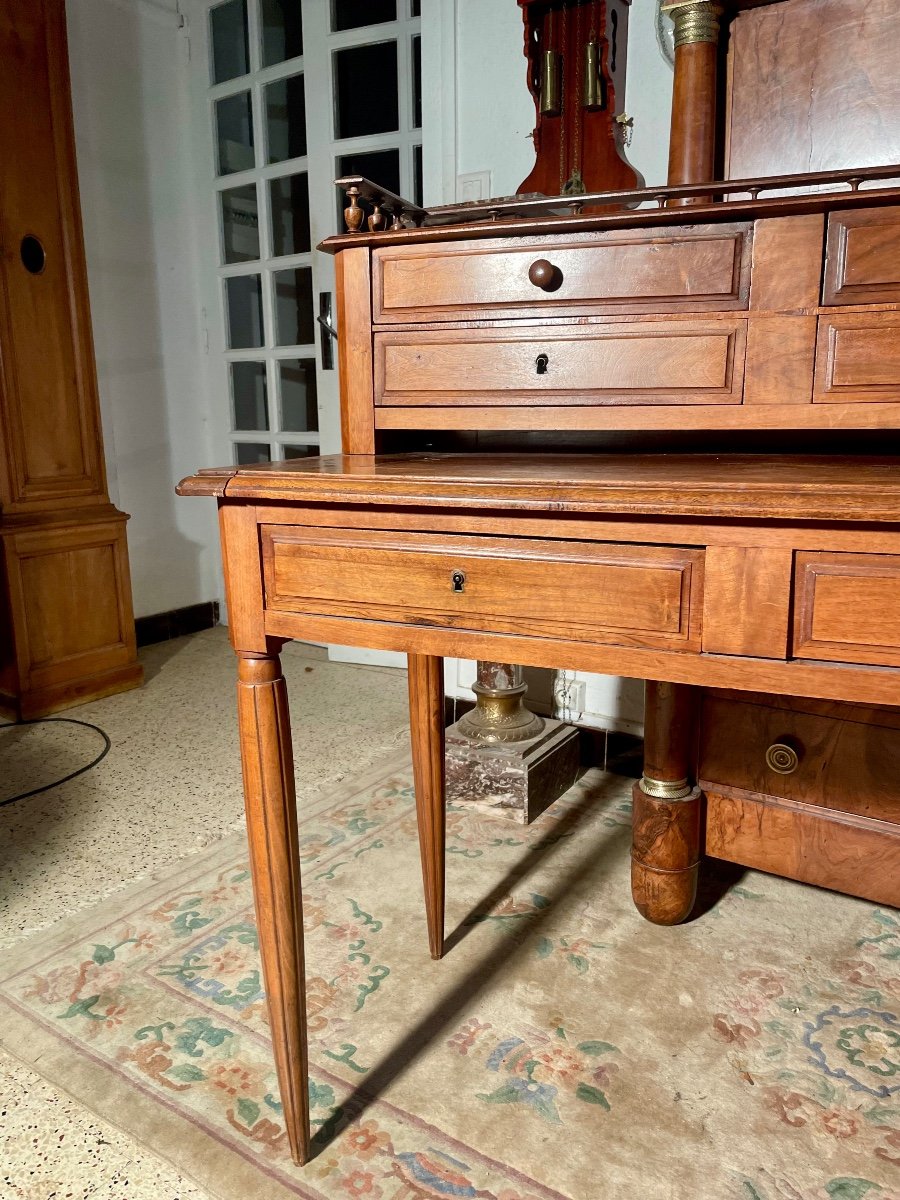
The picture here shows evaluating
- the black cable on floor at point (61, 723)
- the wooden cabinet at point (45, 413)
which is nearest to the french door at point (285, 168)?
the wooden cabinet at point (45, 413)

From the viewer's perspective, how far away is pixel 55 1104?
1.18m

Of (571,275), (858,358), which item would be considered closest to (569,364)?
(571,275)

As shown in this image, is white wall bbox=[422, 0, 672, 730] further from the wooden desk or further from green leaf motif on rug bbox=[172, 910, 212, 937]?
the wooden desk

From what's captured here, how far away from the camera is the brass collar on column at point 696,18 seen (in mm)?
1360

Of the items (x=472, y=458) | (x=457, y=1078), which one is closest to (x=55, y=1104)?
(x=457, y=1078)

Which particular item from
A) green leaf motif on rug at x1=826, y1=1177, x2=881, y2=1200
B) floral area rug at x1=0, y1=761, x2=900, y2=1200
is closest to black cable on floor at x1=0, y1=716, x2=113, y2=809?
floral area rug at x1=0, y1=761, x2=900, y2=1200

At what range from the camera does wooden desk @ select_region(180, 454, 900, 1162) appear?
749 millimetres

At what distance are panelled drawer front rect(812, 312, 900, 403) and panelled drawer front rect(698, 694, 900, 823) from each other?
0.59m

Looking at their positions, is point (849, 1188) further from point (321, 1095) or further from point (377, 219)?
point (377, 219)

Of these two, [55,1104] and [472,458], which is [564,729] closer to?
[472,458]

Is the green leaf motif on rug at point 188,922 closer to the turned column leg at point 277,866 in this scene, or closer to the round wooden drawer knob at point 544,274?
the turned column leg at point 277,866

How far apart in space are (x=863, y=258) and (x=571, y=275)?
0.35 meters

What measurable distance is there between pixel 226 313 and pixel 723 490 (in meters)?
3.15

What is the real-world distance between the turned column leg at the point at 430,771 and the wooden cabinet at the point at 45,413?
5.62 feet
